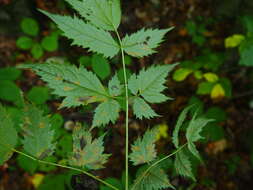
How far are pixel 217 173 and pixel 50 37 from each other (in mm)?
1866

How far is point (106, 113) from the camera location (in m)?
0.87

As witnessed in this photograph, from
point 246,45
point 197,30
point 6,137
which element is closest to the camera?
point 6,137

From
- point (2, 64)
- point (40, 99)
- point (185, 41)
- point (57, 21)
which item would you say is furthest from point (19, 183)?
point (185, 41)

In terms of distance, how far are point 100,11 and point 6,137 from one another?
480 millimetres

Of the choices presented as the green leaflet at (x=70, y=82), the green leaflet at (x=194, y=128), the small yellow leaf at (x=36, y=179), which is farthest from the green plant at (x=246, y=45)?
the small yellow leaf at (x=36, y=179)

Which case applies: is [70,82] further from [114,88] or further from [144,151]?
[144,151]

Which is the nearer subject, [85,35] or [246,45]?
[85,35]

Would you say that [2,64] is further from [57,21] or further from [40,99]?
[57,21]

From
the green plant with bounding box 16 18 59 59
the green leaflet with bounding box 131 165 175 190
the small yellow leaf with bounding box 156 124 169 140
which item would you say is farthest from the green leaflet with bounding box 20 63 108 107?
the green plant with bounding box 16 18 59 59

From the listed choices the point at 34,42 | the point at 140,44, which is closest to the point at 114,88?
the point at 140,44

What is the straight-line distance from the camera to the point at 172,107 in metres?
2.48

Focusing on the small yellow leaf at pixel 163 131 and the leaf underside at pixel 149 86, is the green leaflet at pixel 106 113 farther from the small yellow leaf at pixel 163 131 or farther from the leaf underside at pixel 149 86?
the small yellow leaf at pixel 163 131

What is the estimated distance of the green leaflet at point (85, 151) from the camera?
0.84 meters

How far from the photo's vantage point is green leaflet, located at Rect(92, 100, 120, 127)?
0.85 m
